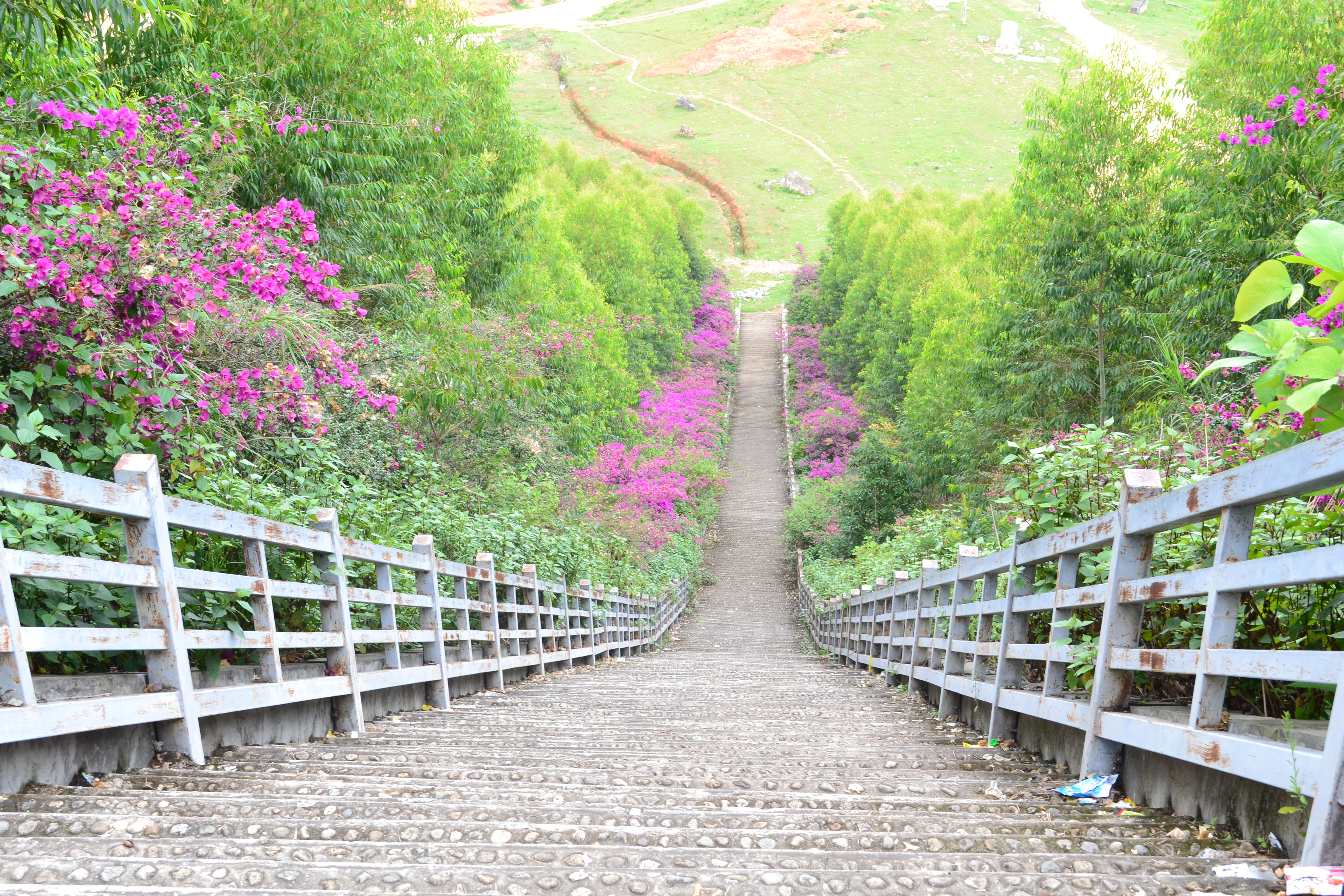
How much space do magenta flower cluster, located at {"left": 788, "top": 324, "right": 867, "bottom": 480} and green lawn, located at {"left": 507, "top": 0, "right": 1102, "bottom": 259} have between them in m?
32.3

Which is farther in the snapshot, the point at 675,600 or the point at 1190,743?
the point at 675,600

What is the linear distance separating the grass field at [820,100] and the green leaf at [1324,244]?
72.6 m

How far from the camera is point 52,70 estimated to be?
716 centimetres

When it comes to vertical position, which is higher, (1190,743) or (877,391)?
(877,391)

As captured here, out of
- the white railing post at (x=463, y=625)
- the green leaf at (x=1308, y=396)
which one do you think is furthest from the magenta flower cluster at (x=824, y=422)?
the green leaf at (x=1308, y=396)

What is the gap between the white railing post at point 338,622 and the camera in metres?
4.98

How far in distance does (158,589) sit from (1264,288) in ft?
12.4

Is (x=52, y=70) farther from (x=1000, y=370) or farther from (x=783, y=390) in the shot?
(x=783, y=390)

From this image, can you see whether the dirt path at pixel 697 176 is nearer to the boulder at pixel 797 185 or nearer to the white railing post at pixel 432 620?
the boulder at pixel 797 185

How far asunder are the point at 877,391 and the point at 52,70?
28193 mm

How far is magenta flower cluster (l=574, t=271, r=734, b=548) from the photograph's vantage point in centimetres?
2261

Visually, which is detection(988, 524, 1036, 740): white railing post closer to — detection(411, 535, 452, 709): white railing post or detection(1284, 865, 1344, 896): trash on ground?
detection(1284, 865, 1344, 896): trash on ground

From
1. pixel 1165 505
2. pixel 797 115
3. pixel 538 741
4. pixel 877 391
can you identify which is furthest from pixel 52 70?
pixel 797 115

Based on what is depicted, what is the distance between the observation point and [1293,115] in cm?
909
